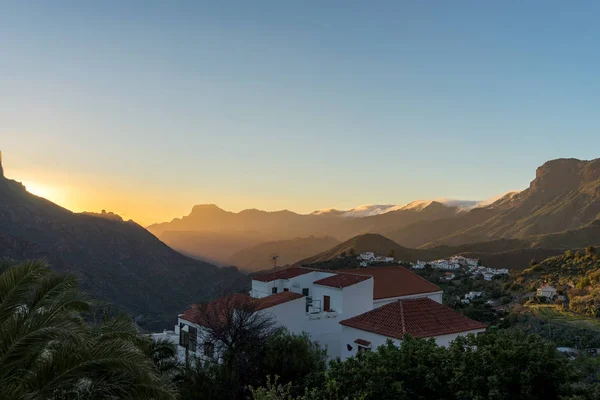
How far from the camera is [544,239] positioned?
275 feet

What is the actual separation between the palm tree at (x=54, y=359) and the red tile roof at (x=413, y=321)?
13.9 m

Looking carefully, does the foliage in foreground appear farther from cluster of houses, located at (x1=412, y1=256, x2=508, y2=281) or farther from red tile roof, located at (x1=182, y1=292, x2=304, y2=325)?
A: cluster of houses, located at (x1=412, y1=256, x2=508, y2=281)

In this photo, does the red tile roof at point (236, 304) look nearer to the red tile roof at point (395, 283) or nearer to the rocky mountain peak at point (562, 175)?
the red tile roof at point (395, 283)

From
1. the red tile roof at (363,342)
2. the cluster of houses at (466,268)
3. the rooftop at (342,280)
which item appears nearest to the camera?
the red tile roof at (363,342)

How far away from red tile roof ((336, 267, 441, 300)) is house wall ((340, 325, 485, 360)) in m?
6.36

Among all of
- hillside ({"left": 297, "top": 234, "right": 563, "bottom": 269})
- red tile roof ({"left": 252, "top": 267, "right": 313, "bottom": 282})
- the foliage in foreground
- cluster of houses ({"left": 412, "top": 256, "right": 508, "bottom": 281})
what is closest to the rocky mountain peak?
hillside ({"left": 297, "top": 234, "right": 563, "bottom": 269})

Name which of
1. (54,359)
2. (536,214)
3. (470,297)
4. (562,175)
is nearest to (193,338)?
(54,359)

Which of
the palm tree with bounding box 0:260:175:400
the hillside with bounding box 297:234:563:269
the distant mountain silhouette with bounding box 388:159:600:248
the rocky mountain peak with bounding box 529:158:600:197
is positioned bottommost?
the palm tree with bounding box 0:260:175:400

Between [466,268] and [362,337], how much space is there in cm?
5032

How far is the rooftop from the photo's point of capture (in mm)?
24844

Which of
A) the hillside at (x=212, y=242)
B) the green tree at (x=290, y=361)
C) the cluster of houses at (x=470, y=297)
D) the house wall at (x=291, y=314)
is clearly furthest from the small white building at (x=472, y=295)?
the hillside at (x=212, y=242)

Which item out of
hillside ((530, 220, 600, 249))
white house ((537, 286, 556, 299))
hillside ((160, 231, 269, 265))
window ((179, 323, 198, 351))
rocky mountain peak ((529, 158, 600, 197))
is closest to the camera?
window ((179, 323, 198, 351))

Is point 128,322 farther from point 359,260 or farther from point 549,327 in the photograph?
point 359,260

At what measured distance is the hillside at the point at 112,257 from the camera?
6019 cm
